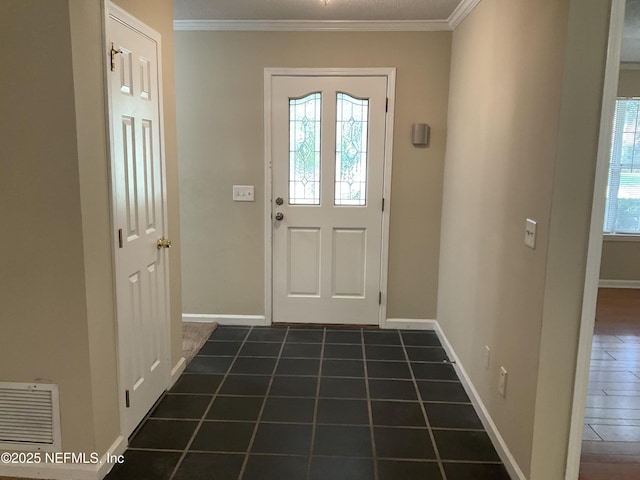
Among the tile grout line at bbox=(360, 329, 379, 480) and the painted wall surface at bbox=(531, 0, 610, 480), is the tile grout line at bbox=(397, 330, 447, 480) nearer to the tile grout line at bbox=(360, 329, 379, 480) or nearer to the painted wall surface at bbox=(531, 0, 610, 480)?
the tile grout line at bbox=(360, 329, 379, 480)

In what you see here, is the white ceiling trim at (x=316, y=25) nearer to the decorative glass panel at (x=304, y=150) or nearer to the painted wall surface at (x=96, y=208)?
the decorative glass panel at (x=304, y=150)

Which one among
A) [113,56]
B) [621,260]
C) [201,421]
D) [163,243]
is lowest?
[201,421]

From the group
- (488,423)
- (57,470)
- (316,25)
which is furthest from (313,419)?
(316,25)

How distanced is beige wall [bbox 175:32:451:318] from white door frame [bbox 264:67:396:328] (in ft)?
0.15

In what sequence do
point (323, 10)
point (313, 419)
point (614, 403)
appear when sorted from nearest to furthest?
point (313, 419) < point (614, 403) < point (323, 10)

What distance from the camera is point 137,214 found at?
239 centimetres

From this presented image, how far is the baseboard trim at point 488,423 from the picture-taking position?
2125mm

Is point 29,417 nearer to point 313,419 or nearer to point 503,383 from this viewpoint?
point 313,419

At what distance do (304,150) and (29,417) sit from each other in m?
2.61

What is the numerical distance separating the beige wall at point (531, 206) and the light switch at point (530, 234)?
0.10 ft

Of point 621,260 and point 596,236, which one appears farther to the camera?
point 621,260

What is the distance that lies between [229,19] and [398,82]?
139 cm

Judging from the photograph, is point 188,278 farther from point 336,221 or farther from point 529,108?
point 529,108

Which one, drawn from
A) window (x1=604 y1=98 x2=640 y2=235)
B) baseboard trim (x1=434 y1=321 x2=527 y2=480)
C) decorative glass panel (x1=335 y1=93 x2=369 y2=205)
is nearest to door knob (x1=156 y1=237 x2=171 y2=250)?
decorative glass panel (x1=335 y1=93 x2=369 y2=205)
